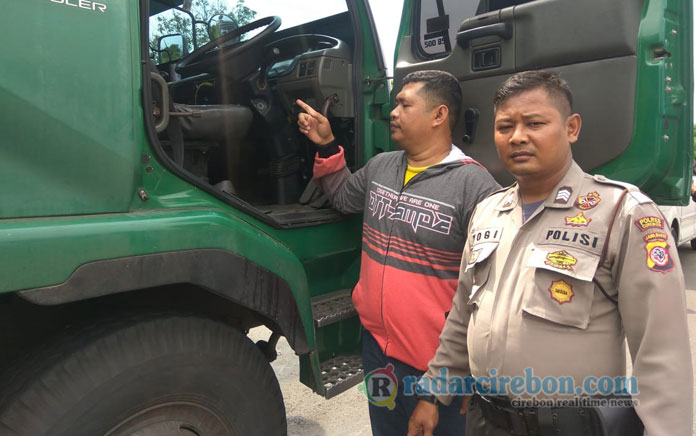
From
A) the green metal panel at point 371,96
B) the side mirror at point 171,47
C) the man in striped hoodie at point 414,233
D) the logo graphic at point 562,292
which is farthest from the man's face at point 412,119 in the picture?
the side mirror at point 171,47

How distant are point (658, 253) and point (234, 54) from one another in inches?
80.7

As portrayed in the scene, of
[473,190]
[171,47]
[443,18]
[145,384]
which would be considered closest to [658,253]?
[473,190]

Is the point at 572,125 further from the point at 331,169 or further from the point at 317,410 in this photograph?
the point at 317,410

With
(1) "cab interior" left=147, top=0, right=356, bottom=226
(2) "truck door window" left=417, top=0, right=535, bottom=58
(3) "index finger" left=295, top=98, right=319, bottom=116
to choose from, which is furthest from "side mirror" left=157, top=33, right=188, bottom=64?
(2) "truck door window" left=417, top=0, right=535, bottom=58

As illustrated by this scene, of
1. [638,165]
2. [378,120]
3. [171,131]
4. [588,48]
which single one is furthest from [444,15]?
[171,131]

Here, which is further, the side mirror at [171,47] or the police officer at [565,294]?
the side mirror at [171,47]

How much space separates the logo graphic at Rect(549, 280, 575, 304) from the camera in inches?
49.5

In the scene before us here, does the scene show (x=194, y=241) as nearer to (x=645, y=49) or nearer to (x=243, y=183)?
(x=243, y=183)

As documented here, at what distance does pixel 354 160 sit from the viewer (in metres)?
2.65

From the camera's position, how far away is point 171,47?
2.86 m

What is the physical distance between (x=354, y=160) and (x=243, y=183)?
0.63 metres

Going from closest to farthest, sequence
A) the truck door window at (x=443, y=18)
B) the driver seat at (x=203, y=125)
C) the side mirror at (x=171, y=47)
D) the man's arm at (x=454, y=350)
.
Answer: the man's arm at (x=454, y=350) → the driver seat at (x=203, y=125) → the truck door window at (x=443, y=18) → the side mirror at (x=171, y=47)

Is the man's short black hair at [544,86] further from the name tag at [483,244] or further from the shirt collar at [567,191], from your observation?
the name tag at [483,244]

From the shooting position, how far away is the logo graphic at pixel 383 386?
1.99 meters
